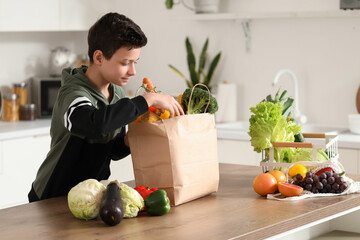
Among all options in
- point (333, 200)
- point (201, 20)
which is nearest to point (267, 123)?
point (333, 200)

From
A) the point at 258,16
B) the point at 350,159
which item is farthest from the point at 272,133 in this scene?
the point at 258,16

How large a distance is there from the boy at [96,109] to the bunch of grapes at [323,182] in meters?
0.48

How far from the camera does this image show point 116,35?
203 centimetres

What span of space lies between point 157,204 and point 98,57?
21.9 inches

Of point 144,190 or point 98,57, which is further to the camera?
point 98,57

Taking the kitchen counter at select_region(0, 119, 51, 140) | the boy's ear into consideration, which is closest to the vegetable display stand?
the boy's ear

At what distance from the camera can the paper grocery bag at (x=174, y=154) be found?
76.3 inches

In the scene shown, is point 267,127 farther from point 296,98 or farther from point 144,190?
point 296,98

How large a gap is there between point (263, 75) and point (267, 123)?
2.11 meters

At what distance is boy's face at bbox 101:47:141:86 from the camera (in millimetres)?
2035

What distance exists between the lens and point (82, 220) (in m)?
1.82

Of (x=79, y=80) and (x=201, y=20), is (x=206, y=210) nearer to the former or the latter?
(x=79, y=80)

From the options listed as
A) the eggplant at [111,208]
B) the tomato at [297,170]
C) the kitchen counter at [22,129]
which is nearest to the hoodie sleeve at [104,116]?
the eggplant at [111,208]

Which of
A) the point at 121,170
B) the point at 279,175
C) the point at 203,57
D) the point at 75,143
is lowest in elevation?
the point at 121,170
